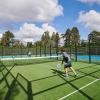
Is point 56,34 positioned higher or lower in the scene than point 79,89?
higher

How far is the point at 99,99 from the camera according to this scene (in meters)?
6.53

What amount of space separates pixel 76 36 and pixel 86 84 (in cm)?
7766

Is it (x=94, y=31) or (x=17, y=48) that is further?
(x=94, y=31)

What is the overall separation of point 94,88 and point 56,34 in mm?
84308

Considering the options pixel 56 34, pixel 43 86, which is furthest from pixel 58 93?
pixel 56 34

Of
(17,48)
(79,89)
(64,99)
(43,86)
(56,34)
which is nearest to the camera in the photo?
(64,99)

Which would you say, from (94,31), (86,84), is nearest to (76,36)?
(94,31)

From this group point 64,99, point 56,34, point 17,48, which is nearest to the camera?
point 64,99

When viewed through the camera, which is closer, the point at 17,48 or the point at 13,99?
the point at 13,99

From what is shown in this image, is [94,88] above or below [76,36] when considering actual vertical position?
below

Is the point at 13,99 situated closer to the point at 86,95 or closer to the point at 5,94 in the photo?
the point at 5,94

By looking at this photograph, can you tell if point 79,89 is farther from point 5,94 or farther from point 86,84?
point 5,94

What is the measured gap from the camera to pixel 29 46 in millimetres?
35594

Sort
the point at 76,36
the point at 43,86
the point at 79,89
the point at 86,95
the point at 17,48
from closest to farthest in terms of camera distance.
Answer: the point at 86,95
the point at 79,89
the point at 43,86
the point at 17,48
the point at 76,36
